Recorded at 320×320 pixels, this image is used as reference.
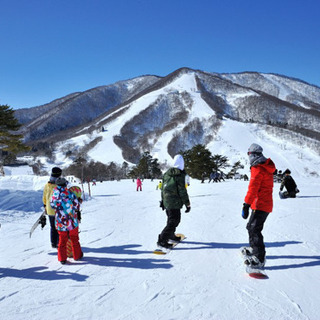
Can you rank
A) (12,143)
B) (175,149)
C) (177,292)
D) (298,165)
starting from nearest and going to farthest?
(177,292) < (12,143) < (298,165) < (175,149)

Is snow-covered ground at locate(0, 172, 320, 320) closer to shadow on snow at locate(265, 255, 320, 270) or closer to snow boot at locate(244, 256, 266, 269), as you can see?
shadow on snow at locate(265, 255, 320, 270)

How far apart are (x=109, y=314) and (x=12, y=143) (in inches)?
849

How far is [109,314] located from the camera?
272cm

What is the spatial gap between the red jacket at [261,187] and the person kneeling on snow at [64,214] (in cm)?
285

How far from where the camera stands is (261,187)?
3.64 metres

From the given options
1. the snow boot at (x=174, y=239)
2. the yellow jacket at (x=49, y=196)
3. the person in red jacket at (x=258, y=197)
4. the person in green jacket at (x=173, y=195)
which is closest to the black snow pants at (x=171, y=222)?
the person in green jacket at (x=173, y=195)

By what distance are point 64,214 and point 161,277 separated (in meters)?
1.90

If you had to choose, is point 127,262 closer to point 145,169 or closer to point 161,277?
point 161,277

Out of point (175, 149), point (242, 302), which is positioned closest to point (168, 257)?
point (242, 302)

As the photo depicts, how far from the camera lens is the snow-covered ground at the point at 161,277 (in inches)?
109

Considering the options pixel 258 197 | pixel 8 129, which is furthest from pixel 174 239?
pixel 8 129

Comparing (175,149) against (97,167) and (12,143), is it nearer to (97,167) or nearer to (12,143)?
(97,167)

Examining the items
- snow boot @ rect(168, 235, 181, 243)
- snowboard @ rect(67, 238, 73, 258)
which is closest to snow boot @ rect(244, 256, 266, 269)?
snow boot @ rect(168, 235, 181, 243)

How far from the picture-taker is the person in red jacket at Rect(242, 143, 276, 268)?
3578mm
